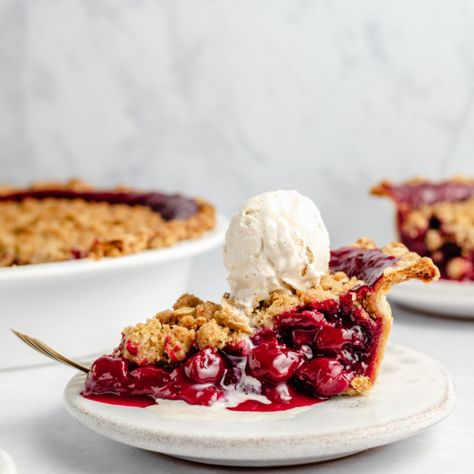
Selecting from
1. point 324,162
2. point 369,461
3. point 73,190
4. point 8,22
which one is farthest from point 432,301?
point 8,22

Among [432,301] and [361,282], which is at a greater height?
[361,282]

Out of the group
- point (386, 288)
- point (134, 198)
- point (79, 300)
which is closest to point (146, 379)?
point (386, 288)

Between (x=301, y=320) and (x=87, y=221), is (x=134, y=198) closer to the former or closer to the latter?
(x=87, y=221)

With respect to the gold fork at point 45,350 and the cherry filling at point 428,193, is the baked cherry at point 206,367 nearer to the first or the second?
the gold fork at point 45,350

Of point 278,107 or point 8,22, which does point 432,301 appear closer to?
point 278,107

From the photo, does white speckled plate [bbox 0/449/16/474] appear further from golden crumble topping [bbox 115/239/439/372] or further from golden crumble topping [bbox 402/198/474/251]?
golden crumble topping [bbox 402/198/474/251]

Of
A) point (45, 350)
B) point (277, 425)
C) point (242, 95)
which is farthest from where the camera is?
point (242, 95)
